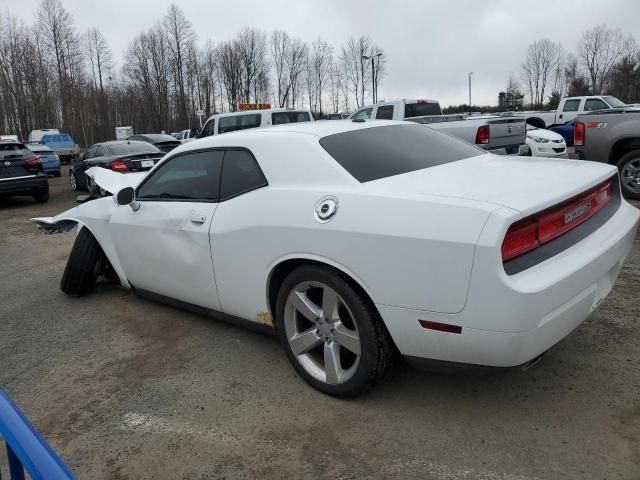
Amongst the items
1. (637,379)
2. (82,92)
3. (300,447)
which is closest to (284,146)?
(300,447)

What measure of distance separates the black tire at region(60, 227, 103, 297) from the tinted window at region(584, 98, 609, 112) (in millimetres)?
19642

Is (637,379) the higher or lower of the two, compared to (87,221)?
lower

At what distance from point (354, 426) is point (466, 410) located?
62 centimetres

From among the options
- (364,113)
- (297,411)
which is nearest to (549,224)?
(297,411)

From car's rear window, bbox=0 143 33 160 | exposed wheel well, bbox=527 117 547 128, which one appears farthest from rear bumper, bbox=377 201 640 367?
exposed wheel well, bbox=527 117 547 128

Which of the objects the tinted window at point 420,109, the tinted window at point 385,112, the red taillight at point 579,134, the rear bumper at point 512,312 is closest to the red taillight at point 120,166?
the tinted window at point 385,112

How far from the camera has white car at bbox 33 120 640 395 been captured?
90.9 inches

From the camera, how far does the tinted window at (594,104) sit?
19.4 metres

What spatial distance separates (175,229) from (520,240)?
236cm

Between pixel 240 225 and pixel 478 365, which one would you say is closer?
pixel 478 365

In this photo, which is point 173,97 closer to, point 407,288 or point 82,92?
point 82,92

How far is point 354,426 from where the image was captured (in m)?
2.71

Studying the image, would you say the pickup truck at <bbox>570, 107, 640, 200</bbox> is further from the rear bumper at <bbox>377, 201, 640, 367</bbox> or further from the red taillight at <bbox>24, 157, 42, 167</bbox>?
the red taillight at <bbox>24, 157, 42, 167</bbox>

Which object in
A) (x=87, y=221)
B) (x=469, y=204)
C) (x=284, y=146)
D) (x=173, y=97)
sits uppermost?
(x=173, y=97)
